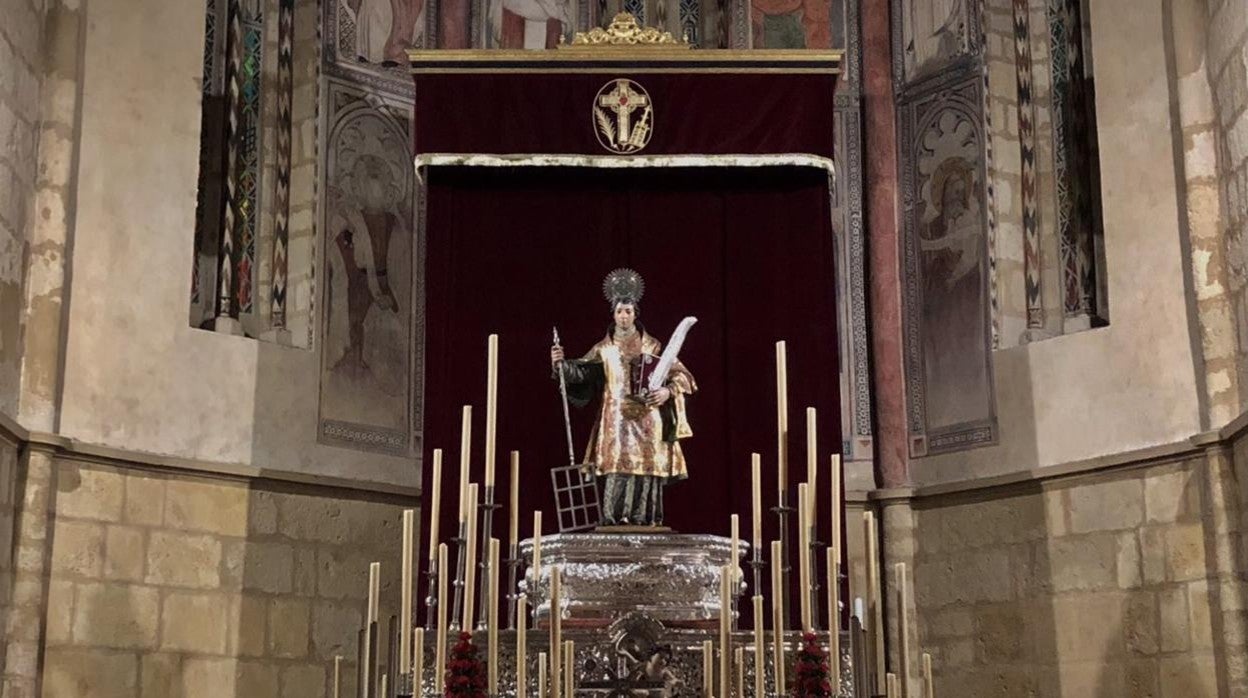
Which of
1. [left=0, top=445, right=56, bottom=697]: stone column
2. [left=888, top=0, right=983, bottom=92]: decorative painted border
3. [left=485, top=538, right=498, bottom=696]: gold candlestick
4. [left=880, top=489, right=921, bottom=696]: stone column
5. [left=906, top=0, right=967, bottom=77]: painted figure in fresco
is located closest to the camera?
[left=485, top=538, right=498, bottom=696]: gold candlestick

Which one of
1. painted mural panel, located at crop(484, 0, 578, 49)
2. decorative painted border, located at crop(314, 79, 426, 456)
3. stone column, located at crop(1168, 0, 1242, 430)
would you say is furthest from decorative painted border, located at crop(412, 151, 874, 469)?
stone column, located at crop(1168, 0, 1242, 430)

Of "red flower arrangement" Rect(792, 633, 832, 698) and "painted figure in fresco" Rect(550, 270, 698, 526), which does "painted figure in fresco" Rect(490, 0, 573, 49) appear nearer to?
"painted figure in fresco" Rect(550, 270, 698, 526)

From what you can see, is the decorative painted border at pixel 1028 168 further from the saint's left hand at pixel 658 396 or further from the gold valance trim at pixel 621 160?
the saint's left hand at pixel 658 396

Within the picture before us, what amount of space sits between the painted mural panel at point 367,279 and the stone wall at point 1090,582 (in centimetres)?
318

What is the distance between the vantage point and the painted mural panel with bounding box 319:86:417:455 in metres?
11.0

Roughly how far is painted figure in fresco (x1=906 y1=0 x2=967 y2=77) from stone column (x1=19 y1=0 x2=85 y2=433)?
5.24m

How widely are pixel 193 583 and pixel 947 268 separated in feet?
16.3

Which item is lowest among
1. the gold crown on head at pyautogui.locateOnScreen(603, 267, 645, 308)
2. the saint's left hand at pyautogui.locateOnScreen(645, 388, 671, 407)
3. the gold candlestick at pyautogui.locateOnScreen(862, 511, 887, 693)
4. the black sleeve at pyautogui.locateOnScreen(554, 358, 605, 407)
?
the gold candlestick at pyautogui.locateOnScreen(862, 511, 887, 693)

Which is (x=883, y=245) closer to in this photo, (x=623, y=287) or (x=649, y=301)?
(x=649, y=301)

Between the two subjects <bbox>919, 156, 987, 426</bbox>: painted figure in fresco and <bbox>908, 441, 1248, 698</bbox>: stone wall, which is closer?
<bbox>908, 441, 1248, 698</bbox>: stone wall

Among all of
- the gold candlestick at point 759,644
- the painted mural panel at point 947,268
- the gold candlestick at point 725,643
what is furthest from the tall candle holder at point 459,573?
the painted mural panel at point 947,268

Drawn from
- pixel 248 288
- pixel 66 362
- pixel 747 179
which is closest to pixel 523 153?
pixel 747 179

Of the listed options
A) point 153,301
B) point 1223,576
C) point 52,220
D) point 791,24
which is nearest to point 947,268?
point 791,24

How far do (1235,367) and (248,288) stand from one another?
18.8ft
